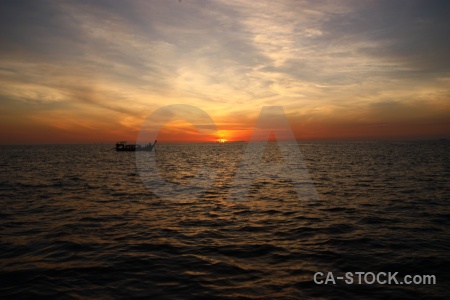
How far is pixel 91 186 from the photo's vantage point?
32625 mm

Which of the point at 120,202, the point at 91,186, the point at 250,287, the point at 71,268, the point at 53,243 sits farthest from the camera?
the point at 91,186

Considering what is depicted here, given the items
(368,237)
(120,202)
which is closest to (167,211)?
(120,202)

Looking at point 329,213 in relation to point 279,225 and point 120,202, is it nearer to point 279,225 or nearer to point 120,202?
point 279,225

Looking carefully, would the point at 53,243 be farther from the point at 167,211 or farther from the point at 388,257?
the point at 388,257

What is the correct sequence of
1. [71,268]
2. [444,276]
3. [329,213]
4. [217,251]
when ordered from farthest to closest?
[329,213] → [217,251] → [71,268] → [444,276]

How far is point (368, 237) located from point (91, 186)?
93.7ft

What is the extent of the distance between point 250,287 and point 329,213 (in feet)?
38.4

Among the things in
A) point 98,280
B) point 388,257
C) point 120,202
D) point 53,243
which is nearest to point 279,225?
point 388,257

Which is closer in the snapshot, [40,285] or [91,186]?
[40,285]

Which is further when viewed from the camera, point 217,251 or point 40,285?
point 217,251

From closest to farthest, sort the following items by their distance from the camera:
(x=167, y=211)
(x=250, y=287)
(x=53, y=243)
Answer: (x=250, y=287)
(x=53, y=243)
(x=167, y=211)

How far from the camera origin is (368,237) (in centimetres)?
1420

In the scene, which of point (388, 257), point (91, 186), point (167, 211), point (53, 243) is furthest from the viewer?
point (91, 186)

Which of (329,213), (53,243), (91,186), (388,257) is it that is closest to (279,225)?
(329,213)
